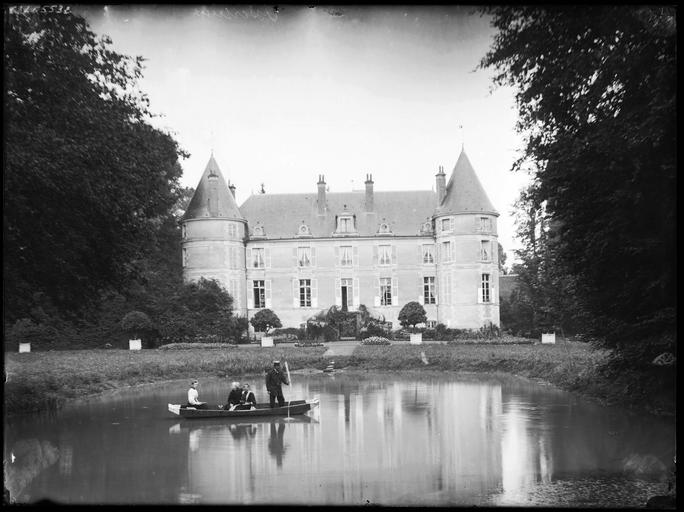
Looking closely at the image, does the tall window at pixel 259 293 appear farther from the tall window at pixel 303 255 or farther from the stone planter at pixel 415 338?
the stone planter at pixel 415 338

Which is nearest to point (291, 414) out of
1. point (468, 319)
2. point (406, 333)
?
point (406, 333)

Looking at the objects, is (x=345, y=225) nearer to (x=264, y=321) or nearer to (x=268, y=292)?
(x=268, y=292)

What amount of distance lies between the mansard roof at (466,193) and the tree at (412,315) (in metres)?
5.30

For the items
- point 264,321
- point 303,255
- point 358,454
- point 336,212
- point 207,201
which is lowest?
point 358,454

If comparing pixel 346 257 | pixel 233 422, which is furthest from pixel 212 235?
pixel 233 422

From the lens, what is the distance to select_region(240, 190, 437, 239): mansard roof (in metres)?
37.0

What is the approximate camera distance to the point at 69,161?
31.2 ft

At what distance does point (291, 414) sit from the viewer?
1282 centimetres

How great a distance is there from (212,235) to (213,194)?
2.14 m

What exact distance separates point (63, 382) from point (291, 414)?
6.68 m

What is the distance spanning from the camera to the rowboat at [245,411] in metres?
12.4

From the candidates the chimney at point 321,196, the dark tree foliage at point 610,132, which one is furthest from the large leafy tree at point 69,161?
the chimney at point 321,196

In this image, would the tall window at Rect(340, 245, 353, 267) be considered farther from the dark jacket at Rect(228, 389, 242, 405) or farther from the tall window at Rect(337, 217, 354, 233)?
A: the dark jacket at Rect(228, 389, 242, 405)

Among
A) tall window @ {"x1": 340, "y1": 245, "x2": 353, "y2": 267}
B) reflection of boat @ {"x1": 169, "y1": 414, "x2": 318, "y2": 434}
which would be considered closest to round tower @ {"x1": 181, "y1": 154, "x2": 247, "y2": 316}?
tall window @ {"x1": 340, "y1": 245, "x2": 353, "y2": 267}
